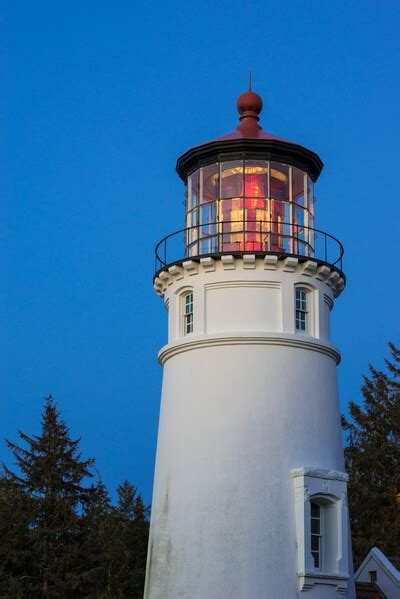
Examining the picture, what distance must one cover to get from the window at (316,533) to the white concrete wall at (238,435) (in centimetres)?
65

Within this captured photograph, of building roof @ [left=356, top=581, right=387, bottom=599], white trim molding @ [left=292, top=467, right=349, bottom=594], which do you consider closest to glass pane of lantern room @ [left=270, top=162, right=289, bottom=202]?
white trim molding @ [left=292, top=467, right=349, bottom=594]

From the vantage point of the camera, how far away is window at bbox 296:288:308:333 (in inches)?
906

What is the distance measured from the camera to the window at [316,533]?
71.2 ft

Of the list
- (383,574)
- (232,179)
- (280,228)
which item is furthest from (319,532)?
(232,179)

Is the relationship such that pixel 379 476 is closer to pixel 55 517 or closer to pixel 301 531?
pixel 55 517

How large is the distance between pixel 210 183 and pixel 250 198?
113 centimetres

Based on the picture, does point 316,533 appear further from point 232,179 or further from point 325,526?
point 232,179

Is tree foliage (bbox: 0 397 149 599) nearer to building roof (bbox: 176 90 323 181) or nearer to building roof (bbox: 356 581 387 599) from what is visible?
building roof (bbox: 356 581 387 599)

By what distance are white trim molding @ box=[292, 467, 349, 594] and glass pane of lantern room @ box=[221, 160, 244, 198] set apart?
6.28 meters

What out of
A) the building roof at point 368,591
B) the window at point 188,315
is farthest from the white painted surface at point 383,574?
the window at point 188,315

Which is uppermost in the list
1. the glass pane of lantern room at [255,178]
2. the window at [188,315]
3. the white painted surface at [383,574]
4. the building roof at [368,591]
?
the glass pane of lantern room at [255,178]

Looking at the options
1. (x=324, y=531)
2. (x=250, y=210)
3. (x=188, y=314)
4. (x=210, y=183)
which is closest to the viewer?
(x=324, y=531)

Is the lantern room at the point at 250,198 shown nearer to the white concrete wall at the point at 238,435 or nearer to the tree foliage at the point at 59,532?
the white concrete wall at the point at 238,435

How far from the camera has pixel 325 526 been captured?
22109 millimetres
